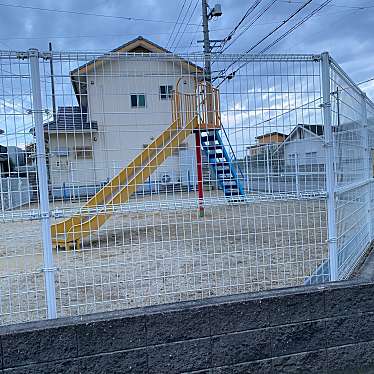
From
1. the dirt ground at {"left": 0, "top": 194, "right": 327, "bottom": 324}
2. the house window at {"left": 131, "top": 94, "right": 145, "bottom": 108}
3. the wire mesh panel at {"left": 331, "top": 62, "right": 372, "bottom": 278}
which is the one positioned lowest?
the dirt ground at {"left": 0, "top": 194, "right": 327, "bottom": 324}

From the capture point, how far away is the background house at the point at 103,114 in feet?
7.89

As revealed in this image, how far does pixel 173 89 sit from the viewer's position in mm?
2930

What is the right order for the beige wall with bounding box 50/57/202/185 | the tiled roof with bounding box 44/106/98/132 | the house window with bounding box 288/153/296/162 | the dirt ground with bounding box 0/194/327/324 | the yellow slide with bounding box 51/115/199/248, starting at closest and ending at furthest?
the tiled roof with bounding box 44/106/98/132
the beige wall with bounding box 50/57/202/185
the dirt ground with bounding box 0/194/327/324
the yellow slide with bounding box 51/115/199/248
the house window with bounding box 288/153/296/162

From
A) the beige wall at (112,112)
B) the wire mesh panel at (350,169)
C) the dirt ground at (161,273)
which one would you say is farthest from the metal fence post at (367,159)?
the beige wall at (112,112)

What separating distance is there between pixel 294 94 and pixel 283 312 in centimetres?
142

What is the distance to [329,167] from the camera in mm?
2639

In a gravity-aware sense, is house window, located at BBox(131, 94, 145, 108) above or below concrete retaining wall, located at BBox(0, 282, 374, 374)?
above

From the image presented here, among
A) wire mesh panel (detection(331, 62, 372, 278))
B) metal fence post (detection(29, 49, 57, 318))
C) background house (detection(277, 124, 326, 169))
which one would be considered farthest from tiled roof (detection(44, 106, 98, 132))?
wire mesh panel (detection(331, 62, 372, 278))

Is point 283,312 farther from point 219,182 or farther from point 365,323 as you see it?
point 219,182

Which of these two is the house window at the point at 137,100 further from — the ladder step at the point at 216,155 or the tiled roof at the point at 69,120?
the ladder step at the point at 216,155

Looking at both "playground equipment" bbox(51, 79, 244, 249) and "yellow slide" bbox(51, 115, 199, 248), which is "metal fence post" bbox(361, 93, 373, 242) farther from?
"yellow slide" bbox(51, 115, 199, 248)

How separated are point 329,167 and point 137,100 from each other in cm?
139

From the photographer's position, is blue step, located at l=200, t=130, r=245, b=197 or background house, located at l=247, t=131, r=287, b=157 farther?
blue step, located at l=200, t=130, r=245, b=197

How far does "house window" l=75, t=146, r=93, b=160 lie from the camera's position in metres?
2.56
